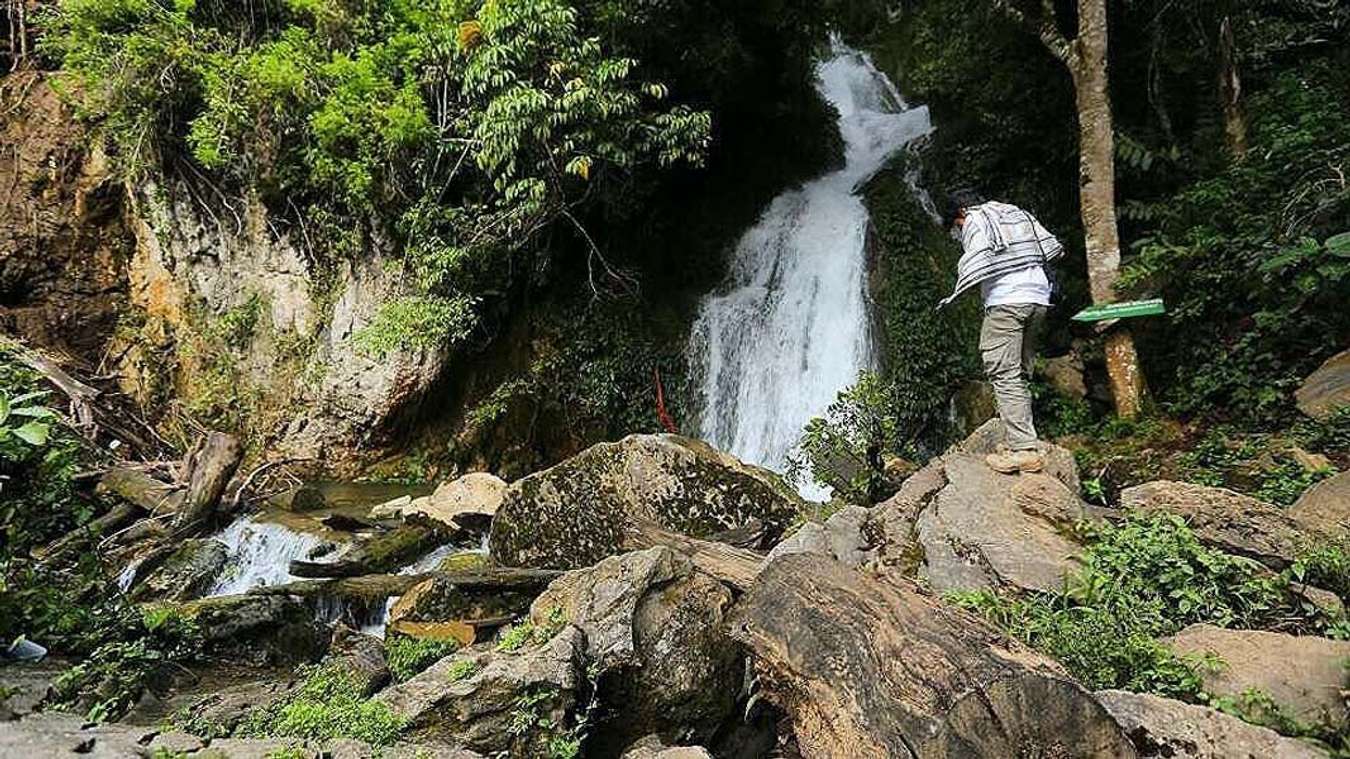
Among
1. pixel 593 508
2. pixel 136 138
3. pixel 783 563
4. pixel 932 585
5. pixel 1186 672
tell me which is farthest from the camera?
pixel 136 138

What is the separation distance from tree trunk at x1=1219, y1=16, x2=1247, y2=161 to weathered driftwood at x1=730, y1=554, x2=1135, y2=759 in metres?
7.00

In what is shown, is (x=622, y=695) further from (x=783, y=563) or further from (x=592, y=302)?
(x=592, y=302)

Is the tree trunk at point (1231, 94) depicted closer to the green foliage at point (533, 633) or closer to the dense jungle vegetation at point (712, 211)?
the dense jungle vegetation at point (712, 211)

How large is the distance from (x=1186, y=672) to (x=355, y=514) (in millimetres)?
7622

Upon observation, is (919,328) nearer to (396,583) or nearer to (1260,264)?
(1260,264)

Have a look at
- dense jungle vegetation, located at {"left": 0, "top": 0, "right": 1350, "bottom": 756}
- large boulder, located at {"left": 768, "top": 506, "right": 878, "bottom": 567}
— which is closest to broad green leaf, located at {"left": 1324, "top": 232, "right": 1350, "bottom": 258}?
dense jungle vegetation, located at {"left": 0, "top": 0, "right": 1350, "bottom": 756}

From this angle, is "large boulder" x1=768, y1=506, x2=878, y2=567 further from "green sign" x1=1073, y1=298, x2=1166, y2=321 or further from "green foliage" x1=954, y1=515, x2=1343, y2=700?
"green sign" x1=1073, y1=298, x2=1166, y2=321

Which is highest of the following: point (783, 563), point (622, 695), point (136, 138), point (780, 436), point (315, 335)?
point (136, 138)

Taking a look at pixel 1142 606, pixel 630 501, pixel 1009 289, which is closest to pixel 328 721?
pixel 630 501

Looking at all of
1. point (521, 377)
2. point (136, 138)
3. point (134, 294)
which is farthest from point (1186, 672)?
point (134, 294)

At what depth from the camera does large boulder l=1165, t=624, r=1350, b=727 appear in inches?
89.3

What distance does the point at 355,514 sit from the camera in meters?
7.74

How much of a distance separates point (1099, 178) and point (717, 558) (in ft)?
16.1

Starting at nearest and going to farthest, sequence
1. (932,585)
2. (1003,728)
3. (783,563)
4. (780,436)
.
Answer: (1003,728) < (783,563) < (932,585) < (780,436)
